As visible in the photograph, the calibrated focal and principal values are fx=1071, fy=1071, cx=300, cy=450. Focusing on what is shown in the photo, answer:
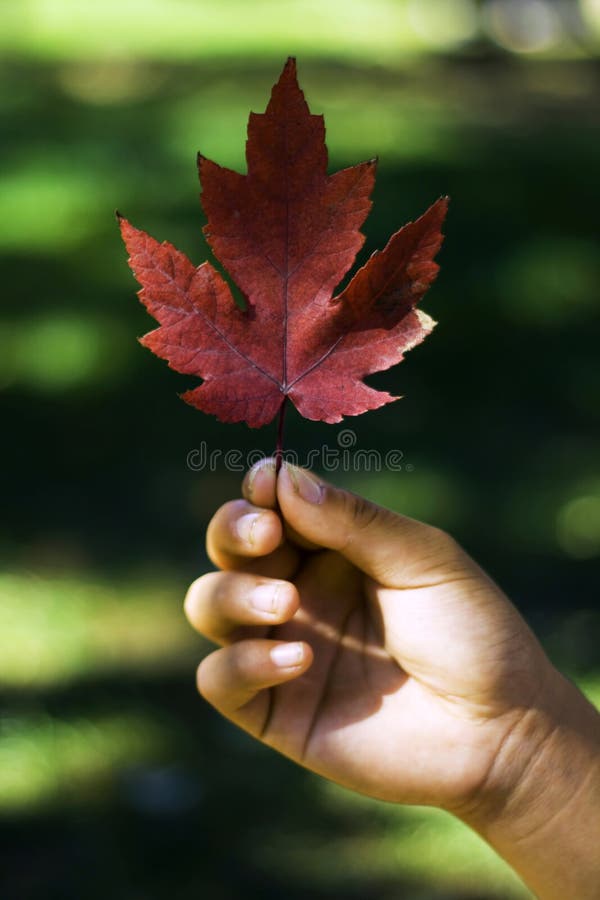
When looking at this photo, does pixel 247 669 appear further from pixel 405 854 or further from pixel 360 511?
pixel 405 854

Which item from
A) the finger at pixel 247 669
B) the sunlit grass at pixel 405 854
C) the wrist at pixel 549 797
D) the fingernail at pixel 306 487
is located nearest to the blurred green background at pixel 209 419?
the sunlit grass at pixel 405 854

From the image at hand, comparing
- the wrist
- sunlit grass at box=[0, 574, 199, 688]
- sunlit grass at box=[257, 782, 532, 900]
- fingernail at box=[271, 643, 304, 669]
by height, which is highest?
fingernail at box=[271, 643, 304, 669]

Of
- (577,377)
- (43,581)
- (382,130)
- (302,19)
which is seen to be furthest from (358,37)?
(43,581)

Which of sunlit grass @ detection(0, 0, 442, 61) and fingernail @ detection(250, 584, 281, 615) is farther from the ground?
sunlit grass @ detection(0, 0, 442, 61)

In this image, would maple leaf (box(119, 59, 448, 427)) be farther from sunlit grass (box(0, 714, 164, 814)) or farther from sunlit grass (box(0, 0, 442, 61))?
sunlit grass (box(0, 0, 442, 61))

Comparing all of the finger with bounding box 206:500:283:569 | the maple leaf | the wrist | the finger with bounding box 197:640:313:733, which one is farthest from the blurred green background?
the maple leaf

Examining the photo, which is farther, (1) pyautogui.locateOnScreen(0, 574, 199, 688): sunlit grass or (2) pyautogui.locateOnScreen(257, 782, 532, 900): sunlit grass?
(1) pyautogui.locateOnScreen(0, 574, 199, 688): sunlit grass

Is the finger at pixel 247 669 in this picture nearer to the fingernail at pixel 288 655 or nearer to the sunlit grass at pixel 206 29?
the fingernail at pixel 288 655

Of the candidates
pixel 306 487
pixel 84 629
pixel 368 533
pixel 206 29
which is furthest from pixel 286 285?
pixel 206 29
